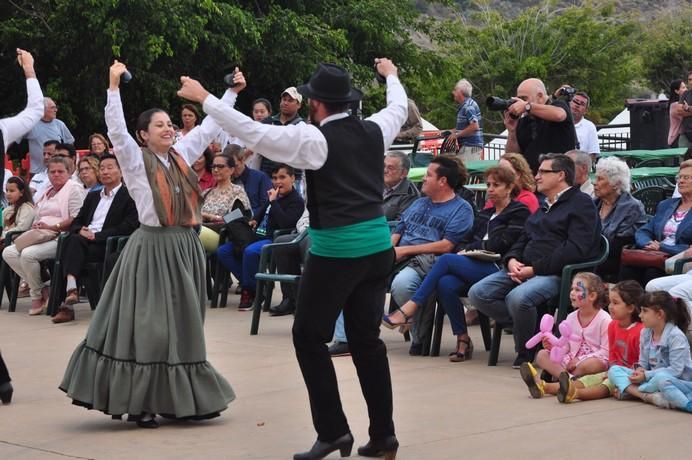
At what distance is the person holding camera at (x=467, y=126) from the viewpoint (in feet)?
52.9

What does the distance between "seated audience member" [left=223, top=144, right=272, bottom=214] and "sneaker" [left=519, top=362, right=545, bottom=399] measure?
498cm

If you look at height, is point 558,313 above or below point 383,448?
above

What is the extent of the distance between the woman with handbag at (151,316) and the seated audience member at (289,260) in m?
3.73

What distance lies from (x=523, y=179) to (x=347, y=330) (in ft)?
11.8

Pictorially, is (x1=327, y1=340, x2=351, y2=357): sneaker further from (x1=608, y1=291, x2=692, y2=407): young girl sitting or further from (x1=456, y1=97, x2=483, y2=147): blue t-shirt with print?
(x1=456, y1=97, x2=483, y2=147): blue t-shirt with print

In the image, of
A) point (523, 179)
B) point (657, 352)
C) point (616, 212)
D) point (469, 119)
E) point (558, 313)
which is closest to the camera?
point (657, 352)

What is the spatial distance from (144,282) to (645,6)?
76.1 m

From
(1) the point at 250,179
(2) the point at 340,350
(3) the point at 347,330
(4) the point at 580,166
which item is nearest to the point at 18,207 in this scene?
(1) the point at 250,179

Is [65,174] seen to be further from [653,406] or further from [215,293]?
[653,406]

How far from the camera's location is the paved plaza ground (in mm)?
7047

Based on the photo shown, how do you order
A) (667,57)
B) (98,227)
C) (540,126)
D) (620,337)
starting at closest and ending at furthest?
(620,337) < (540,126) < (98,227) < (667,57)

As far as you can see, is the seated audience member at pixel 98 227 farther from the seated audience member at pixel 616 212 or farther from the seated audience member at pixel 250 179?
the seated audience member at pixel 616 212

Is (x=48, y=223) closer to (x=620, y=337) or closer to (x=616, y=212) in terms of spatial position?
(x=616, y=212)

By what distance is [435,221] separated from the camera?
32.9 feet
